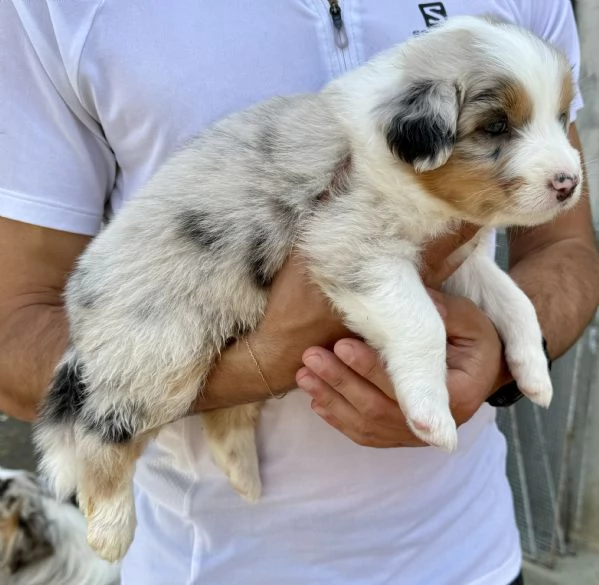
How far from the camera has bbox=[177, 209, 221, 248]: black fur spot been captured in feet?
4.96

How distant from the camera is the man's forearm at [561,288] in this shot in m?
1.86

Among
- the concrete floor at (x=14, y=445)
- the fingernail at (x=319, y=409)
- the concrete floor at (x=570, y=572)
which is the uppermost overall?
the fingernail at (x=319, y=409)

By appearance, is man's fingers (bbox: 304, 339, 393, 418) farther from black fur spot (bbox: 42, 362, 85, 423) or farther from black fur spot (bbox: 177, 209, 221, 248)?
black fur spot (bbox: 42, 362, 85, 423)

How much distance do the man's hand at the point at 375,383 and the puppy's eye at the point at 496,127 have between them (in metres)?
0.37

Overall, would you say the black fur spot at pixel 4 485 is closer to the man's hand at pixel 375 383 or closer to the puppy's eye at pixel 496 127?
the man's hand at pixel 375 383

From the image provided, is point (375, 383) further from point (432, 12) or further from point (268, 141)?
point (432, 12)

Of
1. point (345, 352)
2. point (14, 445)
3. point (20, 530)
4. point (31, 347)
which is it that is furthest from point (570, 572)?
point (14, 445)

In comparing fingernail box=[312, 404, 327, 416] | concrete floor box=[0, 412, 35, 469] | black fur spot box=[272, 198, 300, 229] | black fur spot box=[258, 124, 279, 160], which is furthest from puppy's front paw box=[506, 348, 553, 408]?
concrete floor box=[0, 412, 35, 469]

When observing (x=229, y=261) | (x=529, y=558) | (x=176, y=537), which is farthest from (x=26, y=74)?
(x=529, y=558)

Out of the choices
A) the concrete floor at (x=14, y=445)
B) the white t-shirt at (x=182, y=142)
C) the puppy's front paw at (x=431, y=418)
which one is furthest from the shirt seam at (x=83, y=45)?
the concrete floor at (x=14, y=445)

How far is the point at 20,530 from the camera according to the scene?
297 cm

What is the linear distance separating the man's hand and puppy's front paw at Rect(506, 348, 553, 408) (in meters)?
0.09

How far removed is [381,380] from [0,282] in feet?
2.84

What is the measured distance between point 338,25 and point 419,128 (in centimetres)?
41
